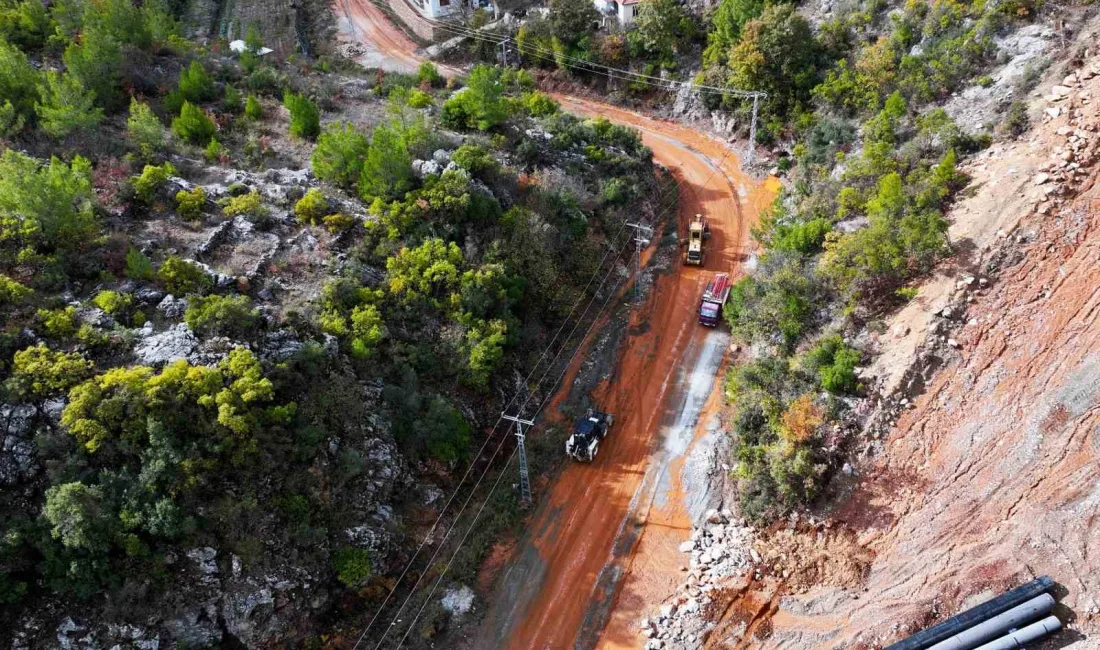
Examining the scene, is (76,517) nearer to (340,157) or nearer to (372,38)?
(340,157)

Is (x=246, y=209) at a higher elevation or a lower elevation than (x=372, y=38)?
lower

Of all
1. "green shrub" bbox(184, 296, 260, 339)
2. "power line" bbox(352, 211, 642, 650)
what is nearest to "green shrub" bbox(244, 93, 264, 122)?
"green shrub" bbox(184, 296, 260, 339)

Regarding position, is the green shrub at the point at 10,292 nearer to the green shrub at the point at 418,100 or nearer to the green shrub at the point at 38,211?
the green shrub at the point at 38,211

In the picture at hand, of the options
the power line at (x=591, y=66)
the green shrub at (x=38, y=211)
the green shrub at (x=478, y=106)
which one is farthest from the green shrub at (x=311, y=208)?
the power line at (x=591, y=66)

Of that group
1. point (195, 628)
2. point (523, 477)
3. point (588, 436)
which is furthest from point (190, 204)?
point (588, 436)

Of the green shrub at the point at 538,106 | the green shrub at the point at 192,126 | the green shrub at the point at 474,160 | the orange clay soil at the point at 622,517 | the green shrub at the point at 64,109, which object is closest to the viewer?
the orange clay soil at the point at 622,517

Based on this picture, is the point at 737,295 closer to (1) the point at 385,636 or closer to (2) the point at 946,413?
(2) the point at 946,413

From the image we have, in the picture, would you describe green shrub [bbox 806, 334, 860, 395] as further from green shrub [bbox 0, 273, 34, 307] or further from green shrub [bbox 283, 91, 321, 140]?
green shrub [bbox 0, 273, 34, 307]
